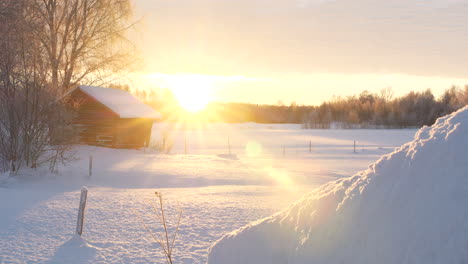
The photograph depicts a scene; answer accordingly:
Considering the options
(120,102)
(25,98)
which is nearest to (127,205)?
(25,98)

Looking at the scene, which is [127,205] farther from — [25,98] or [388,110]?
[388,110]

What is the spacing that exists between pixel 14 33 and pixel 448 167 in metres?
14.6

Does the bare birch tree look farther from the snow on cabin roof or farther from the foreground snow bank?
the foreground snow bank

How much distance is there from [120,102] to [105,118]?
61.6 inches

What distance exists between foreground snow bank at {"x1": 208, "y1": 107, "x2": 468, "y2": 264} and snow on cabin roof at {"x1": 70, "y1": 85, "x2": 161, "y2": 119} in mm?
20165

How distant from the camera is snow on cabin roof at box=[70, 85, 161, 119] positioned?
862 inches

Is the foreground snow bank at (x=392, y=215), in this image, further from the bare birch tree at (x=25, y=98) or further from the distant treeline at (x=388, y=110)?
the distant treeline at (x=388, y=110)

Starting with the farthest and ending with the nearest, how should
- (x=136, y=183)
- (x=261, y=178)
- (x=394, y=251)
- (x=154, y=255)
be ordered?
1. (x=261, y=178)
2. (x=136, y=183)
3. (x=154, y=255)
4. (x=394, y=251)

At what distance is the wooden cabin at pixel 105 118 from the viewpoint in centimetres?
2202

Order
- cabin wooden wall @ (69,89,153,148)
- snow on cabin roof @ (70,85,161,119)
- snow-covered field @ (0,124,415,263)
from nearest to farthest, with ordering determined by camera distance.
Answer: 1. snow-covered field @ (0,124,415,263)
2. snow on cabin roof @ (70,85,161,119)
3. cabin wooden wall @ (69,89,153,148)

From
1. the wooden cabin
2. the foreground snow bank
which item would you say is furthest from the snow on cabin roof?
the foreground snow bank

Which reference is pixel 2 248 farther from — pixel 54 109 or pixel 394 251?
pixel 54 109

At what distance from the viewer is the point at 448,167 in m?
2.15

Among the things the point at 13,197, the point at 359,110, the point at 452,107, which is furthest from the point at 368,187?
the point at 359,110
